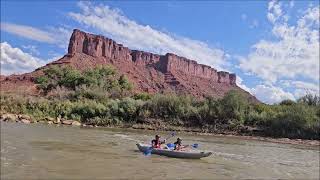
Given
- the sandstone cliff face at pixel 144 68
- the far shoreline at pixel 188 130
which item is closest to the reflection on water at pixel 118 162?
the far shoreline at pixel 188 130

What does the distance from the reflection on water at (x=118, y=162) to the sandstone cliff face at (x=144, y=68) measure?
273 ft

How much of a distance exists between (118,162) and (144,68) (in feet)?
420

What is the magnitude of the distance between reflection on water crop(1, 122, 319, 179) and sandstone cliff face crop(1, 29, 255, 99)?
83059mm

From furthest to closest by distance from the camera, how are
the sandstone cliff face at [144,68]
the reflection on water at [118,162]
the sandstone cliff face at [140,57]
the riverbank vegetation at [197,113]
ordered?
the sandstone cliff face at [140,57] < the sandstone cliff face at [144,68] < the riverbank vegetation at [197,113] < the reflection on water at [118,162]

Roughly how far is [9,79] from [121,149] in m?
94.2

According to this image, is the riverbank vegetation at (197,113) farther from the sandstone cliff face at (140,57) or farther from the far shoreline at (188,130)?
the sandstone cliff face at (140,57)

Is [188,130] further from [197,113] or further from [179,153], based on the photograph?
[179,153]

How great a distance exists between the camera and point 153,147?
89.7ft

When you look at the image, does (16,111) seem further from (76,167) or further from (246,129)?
(76,167)

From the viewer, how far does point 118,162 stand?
75.3 ft

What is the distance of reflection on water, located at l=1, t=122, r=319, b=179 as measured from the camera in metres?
19.2

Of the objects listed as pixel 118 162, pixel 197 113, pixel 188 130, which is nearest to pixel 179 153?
pixel 118 162

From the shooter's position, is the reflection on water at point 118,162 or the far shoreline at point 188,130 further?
the far shoreline at point 188,130

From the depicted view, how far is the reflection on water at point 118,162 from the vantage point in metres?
19.2
